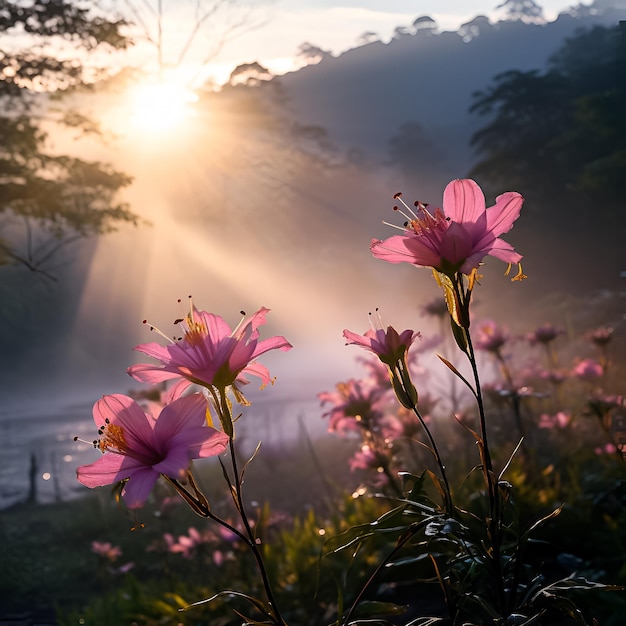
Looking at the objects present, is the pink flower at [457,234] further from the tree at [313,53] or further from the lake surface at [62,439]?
the tree at [313,53]

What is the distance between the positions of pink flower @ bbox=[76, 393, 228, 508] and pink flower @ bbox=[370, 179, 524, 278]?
35cm

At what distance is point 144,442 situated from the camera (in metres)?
0.92

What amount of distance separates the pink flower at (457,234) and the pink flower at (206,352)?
212 mm

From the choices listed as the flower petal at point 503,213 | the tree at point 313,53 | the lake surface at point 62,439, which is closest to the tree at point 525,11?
the tree at point 313,53

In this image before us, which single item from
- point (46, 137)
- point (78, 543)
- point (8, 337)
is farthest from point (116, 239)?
point (78, 543)

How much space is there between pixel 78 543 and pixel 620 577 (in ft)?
21.6

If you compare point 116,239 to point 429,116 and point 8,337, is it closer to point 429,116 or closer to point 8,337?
point 8,337

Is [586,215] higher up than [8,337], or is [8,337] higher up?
[586,215]

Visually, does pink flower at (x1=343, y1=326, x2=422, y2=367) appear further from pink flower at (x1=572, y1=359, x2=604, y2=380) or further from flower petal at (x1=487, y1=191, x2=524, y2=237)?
pink flower at (x1=572, y1=359, x2=604, y2=380)

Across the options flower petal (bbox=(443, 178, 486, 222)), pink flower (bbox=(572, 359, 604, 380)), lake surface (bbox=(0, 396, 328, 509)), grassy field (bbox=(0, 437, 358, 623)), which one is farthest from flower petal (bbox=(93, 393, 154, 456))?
lake surface (bbox=(0, 396, 328, 509))

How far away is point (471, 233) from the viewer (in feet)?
3.35

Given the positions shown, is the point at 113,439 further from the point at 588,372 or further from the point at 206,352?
the point at 588,372

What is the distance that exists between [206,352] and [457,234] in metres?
0.37

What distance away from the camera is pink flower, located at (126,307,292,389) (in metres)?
0.95
